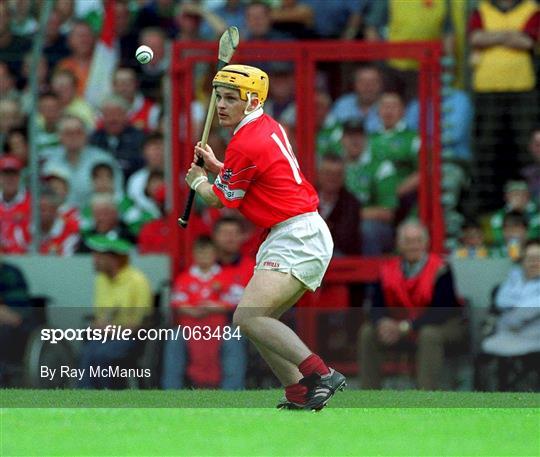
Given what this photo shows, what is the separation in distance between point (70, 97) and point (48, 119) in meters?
0.34

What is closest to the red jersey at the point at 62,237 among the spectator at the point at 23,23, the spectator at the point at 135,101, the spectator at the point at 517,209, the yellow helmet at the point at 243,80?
the spectator at the point at 135,101

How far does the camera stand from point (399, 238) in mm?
11656

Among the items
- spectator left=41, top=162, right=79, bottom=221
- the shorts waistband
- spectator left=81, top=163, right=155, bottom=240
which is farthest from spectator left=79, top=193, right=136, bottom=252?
the shorts waistband

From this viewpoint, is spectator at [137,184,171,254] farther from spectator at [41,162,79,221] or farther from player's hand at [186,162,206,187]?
player's hand at [186,162,206,187]

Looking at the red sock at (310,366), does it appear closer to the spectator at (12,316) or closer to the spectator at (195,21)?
the spectator at (12,316)

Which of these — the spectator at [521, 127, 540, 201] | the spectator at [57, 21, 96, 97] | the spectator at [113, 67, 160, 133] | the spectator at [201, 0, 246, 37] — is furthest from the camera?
the spectator at [57, 21, 96, 97]

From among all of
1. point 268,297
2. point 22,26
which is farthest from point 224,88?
point 22,26

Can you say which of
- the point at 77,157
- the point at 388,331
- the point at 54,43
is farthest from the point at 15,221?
the point at 388,331

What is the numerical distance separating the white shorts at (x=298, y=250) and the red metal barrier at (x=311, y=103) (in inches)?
128

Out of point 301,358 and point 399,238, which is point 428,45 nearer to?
point 399,238

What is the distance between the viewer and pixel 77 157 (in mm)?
13539

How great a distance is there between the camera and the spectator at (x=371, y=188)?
12109 mm

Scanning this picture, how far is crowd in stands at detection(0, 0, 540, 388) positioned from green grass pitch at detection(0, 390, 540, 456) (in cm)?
123

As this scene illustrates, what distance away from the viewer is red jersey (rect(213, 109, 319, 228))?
880cm
